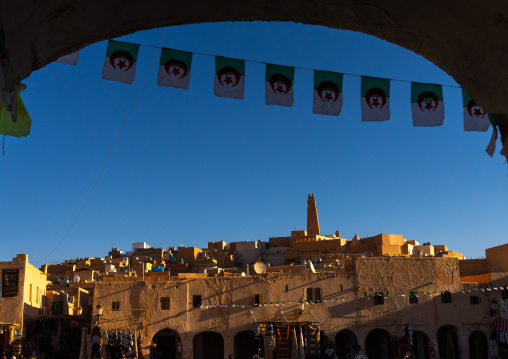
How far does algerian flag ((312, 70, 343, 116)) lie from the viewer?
6.70 meters

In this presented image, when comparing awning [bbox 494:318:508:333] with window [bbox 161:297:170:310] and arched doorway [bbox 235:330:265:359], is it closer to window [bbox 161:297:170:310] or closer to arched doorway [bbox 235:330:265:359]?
arched doorway [bbox 235:330:265:359]

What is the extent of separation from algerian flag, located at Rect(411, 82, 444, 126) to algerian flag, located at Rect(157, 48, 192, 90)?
274cm

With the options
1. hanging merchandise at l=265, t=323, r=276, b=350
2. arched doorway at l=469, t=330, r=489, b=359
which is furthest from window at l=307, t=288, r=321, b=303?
arched doorway at l=469, t=330, r=489, b=359

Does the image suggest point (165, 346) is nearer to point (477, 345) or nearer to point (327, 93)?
point (477, 345)

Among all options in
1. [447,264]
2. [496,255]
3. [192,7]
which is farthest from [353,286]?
[192,7]

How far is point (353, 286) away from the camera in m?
27.7

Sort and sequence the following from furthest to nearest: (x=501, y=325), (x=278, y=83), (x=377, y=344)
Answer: (x=377, y=344), (x=501, y=325), (x=278, y=83)

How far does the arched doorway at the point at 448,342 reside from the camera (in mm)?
29344

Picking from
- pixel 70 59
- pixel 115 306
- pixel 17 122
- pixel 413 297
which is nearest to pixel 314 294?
pixel 413 297

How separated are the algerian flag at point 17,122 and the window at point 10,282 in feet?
80.1

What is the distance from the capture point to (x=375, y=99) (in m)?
7.03

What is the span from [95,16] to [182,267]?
45.7 m

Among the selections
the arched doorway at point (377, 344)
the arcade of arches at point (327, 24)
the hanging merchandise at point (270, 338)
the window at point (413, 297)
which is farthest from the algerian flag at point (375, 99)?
the arched doorway at point (377, 344)

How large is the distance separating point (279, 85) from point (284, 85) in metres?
0.06
